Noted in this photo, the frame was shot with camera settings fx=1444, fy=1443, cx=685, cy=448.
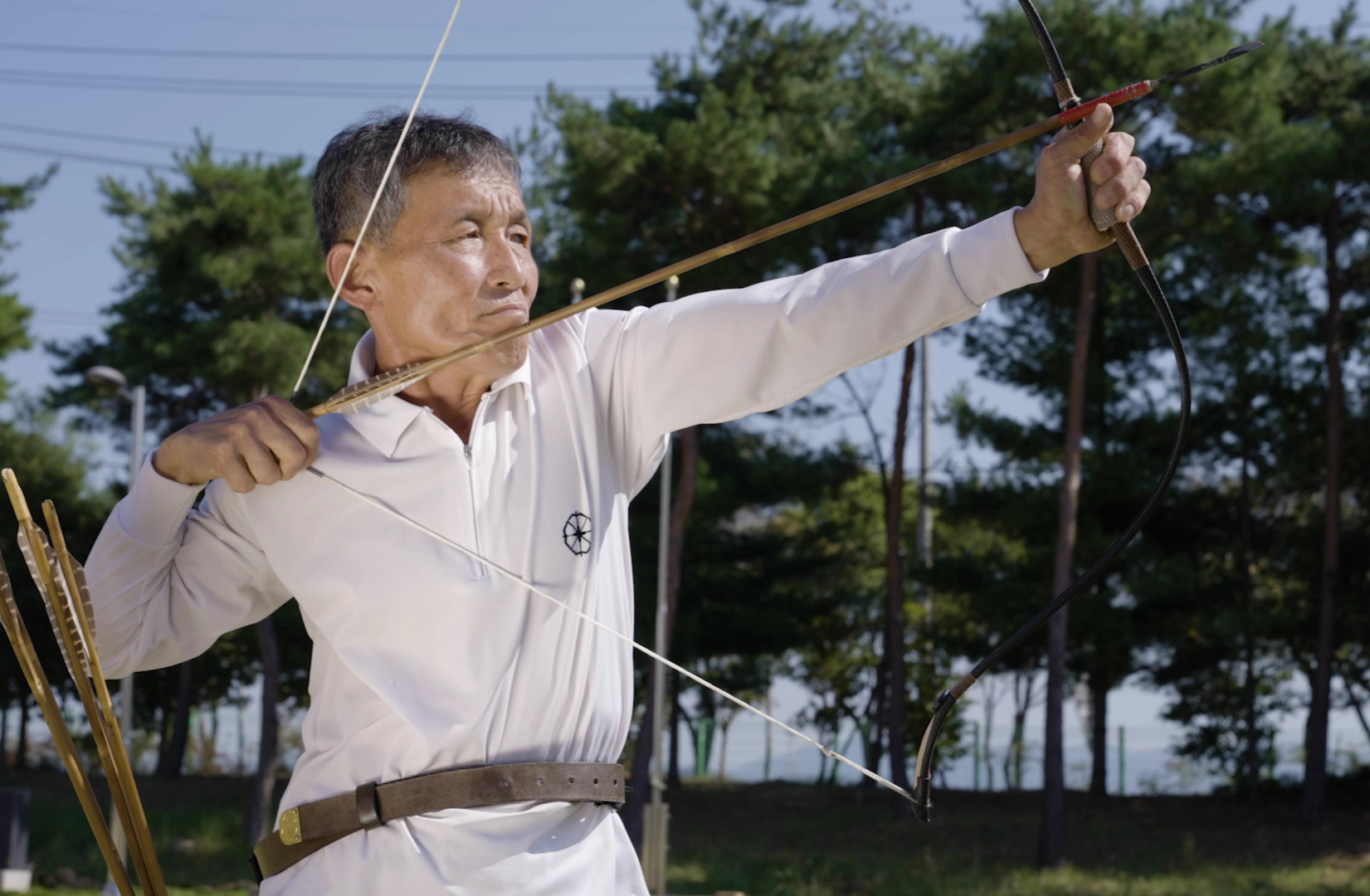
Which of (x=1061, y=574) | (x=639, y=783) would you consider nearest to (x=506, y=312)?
(x=1061, y=574)

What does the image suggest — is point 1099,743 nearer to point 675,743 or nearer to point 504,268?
point 675,743

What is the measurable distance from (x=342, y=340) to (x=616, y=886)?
19.5 m

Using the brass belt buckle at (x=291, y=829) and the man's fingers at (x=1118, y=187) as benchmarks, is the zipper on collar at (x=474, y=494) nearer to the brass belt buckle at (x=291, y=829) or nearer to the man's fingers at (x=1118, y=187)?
the brass belt buckle at (x=291, y=829)

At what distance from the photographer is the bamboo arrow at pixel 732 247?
1616 mm

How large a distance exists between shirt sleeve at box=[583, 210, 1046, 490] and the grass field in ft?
47.7

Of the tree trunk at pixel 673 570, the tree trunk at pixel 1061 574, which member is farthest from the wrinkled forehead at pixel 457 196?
the tree trunk at pixel 673 570

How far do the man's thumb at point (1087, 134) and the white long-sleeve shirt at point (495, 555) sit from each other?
0.11 meters

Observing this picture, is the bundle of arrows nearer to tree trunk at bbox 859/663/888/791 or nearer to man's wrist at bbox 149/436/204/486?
man's wrist at bbox 149/436/204/486

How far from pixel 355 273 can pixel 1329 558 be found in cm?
1897

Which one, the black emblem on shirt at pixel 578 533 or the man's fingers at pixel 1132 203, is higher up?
the man's fingers at pixel 1132 203

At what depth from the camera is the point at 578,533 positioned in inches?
75.2

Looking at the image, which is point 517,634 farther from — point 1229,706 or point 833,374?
point 1229,706

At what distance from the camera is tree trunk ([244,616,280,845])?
20344mm

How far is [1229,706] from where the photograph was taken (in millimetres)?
23688
